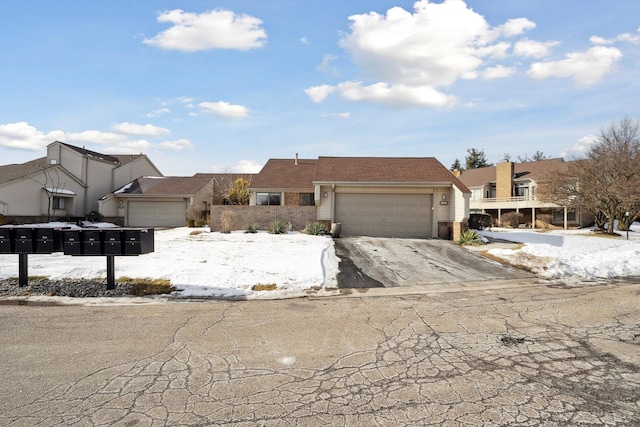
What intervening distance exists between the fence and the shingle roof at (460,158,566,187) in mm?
25315

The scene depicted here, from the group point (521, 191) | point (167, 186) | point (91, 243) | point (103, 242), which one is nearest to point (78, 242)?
point (91, 243)

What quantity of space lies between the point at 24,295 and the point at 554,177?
27861 mm

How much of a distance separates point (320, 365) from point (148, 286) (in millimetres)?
6171

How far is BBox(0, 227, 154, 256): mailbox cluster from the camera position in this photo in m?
8.98

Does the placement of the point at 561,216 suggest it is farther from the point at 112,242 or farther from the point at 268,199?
the point at 112,242

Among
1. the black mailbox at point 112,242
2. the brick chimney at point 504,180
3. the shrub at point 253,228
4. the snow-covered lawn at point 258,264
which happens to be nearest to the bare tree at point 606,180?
the snow-covered lawn at point 258,264

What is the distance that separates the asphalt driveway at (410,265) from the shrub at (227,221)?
254 inches

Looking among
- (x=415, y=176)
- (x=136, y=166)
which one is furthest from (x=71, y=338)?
(x=136, y=166)

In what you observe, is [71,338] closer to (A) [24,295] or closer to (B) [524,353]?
(A) [24,295]

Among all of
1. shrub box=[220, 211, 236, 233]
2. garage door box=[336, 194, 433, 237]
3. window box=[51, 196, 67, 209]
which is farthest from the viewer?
window box=[51, 196, 67, 209]

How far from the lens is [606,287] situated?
32.2 feet

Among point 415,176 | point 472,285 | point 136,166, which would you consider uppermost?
point 136,166

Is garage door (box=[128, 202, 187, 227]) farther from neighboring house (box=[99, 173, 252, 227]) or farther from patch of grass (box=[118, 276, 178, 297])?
patch of grass (box=[118, 276, 178, 297])

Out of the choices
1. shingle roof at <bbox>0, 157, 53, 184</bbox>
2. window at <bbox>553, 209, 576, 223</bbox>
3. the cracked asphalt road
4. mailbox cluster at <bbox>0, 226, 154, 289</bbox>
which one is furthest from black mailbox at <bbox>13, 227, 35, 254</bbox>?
window at <bbox>553, 209, 576, 223</bbox>
